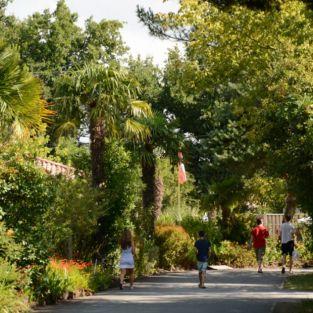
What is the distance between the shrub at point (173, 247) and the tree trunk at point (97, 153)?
7.10 metres

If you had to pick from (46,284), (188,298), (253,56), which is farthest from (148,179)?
(46,284)

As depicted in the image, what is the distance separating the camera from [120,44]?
4941 centimetres

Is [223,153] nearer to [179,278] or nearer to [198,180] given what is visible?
[198,180]

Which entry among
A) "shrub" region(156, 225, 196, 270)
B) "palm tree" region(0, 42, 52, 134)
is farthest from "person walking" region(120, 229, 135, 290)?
"shrub" region(156, 225, 196, 270)

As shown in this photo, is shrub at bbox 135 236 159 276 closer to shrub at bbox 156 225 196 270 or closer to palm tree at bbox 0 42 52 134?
shrub at bbox 156 225 196 270

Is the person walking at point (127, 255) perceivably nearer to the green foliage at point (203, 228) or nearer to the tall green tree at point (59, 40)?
the green foliage at point (203, 228)

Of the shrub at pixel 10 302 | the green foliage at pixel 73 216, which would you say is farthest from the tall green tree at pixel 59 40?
the shrub at pixel 10 302

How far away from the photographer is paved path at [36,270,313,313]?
13.9 m

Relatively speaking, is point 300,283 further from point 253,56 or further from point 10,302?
point 10,302

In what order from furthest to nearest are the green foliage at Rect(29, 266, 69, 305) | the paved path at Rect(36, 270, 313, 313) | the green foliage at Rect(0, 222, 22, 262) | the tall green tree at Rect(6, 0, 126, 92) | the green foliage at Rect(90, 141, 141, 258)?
the tall green tree at Rect(6, 0, 126, 92), the green foliage at Rect(90, 141, 141, 258), the green foliage at Rect(29, 266, 69, 305), the paved path at Rect(36, 270, 313, 313), the green foliage at Rect(0, 222, 22, 262)

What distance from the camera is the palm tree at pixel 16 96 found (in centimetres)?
1549

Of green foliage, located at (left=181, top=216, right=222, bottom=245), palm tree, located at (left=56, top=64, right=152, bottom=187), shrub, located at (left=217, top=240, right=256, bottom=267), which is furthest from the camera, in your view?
green foliage, located at (left=181, top=216, right=222, bottom=245)

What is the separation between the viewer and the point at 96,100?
2119 cm

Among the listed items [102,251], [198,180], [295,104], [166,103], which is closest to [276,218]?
[198,180]
